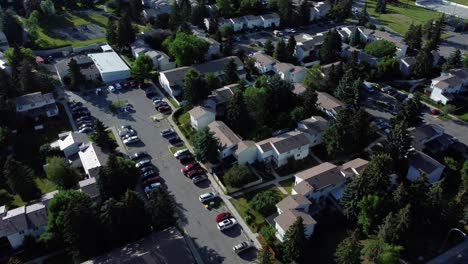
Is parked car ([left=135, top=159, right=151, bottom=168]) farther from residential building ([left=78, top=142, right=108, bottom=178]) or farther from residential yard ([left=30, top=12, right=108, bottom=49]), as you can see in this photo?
residential yard ([left=30, top=12, right=108, bottom=49])

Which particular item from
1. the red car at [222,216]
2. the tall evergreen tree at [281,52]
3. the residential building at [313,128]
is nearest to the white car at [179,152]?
the red car at [222,216]

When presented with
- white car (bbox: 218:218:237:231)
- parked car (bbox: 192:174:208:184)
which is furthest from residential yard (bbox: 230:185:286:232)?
parked car (bbox: 192:174:208:184)

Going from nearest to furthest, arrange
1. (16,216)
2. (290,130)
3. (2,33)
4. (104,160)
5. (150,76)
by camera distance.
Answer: (16,216) → (104,160) → (290,130) → (150,76) → (2,33)

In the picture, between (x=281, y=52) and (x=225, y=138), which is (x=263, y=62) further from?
(x=225, y=138)

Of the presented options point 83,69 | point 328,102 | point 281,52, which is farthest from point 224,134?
point 83,69

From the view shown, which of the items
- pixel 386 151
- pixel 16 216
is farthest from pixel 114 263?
pixel 386 151

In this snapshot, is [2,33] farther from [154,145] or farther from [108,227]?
[108,227]
